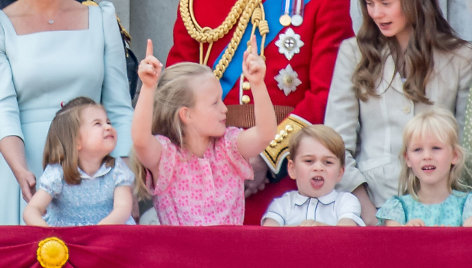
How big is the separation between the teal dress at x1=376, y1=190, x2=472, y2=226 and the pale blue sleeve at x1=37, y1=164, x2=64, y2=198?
1.03 m

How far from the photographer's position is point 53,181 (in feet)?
11.5

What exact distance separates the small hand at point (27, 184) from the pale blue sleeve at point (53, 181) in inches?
4.5

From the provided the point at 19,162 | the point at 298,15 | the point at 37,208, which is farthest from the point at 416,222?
the point at 19,162

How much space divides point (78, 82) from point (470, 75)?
1.38 meters

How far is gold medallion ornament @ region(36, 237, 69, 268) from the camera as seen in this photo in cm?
290

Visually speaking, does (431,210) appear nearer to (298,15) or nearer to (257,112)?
(257,112)

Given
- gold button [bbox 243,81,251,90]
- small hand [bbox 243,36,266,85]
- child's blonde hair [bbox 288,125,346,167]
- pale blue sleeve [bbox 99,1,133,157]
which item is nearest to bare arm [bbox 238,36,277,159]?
small hand [bbox 243,36,266,85]

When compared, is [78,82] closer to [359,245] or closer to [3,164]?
[3,164]

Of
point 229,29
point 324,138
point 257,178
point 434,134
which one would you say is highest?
point 229,29

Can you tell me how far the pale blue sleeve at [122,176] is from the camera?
3578mm

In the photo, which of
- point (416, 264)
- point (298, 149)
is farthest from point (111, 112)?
point (416, 264)

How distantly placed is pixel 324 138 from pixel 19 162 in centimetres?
103

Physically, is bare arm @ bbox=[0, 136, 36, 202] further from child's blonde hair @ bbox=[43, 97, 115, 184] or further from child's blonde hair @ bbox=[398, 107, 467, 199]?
child's blonde hair @ bbox=[398, 107, 467, 199]

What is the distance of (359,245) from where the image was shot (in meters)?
2.94
